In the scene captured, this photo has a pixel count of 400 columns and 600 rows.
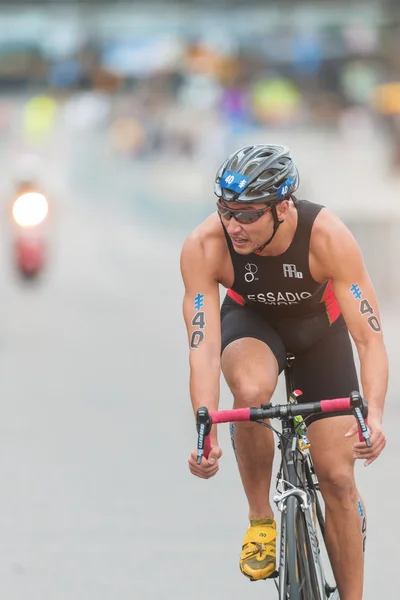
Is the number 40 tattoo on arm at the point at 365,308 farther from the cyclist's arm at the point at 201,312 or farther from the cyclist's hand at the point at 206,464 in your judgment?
the cyclist's hand at the point at 206,464

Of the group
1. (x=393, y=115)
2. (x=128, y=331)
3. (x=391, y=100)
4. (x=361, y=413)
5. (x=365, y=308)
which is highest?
(x=391, y=100)

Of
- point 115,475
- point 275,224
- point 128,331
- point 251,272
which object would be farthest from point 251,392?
point 128,331

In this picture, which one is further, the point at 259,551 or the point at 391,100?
the point at 391,100

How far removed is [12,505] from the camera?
7.64m

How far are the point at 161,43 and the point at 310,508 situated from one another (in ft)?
255

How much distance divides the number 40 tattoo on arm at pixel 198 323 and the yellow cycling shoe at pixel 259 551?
2.36 ft

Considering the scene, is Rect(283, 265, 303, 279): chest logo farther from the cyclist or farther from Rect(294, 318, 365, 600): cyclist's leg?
Rect(294, 318, 365, 600): cyclist's leg

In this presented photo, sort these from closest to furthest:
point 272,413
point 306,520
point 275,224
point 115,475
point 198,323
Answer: point 272,413, point 306,520, point 275,224, point 198,323, point 115,475

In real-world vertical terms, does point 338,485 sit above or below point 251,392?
below

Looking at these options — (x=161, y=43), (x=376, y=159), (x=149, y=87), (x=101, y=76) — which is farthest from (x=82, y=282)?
(x=161, y=43)

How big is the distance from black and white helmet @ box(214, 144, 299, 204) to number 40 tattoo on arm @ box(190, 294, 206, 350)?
1.52ft

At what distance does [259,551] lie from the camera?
17.0 feet

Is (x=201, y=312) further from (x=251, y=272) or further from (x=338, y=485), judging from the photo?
(x=338, y=485)

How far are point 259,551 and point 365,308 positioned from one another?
971 mm
